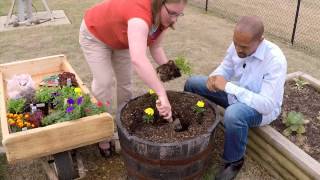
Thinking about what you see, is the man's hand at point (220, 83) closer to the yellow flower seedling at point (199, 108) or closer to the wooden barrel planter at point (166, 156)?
the yellow flower seedling at point (199, 108)

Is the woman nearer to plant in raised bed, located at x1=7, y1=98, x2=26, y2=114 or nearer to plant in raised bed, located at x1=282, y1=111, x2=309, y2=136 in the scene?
plant in raised bed, located at x1=7, y1=98, x2=26, y2=114

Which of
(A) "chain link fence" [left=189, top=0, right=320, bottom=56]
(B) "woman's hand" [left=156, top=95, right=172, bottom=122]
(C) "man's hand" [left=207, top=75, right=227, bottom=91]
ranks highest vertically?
(B) "woman's hand" [left=156, top=95, right=172, bottom=122]

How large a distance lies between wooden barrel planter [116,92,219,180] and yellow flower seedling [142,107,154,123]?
0.19 meters

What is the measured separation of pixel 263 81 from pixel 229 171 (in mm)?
775

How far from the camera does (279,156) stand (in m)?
2.89

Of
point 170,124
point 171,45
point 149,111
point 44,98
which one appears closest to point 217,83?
point 170,124

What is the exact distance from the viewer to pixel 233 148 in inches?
113

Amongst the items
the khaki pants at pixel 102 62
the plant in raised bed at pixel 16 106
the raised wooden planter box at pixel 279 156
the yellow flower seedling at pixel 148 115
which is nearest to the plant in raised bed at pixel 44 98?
the plant in raised bed at pixel 16 106

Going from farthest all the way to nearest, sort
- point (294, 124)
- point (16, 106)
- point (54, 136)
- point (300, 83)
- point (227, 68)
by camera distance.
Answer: point (300, 83)
point (227, 68)
point (294, 124)
point (16, 106)
point (54, 136)

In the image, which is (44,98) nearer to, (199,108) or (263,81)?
(199,108)

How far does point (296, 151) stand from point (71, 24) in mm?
5369

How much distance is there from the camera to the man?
2.66 m

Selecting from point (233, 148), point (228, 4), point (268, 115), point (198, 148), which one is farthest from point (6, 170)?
point (228, 4)

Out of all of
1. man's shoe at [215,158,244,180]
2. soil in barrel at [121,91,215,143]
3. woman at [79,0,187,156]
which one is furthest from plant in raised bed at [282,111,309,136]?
woman at [79,0,187,156]
